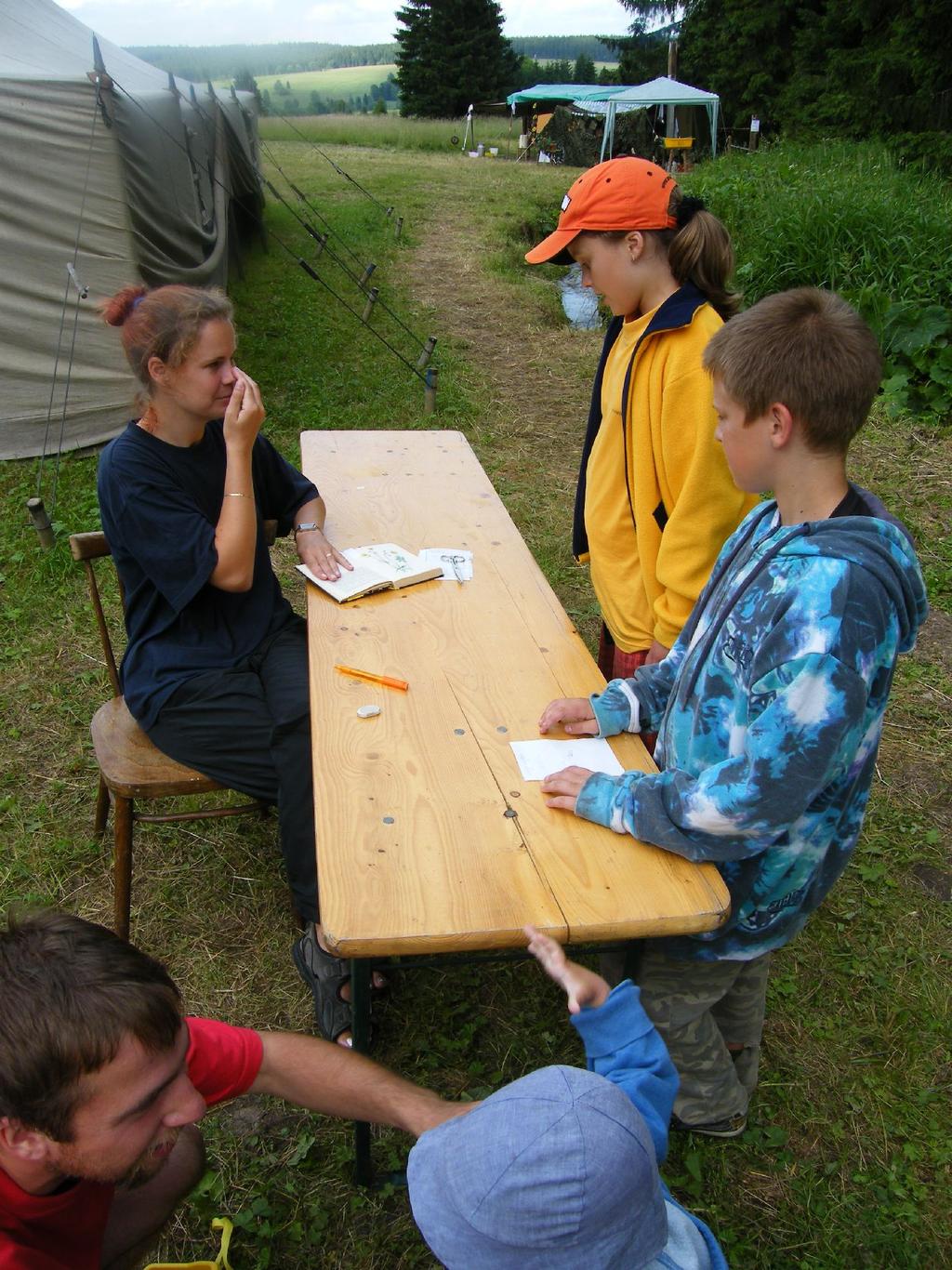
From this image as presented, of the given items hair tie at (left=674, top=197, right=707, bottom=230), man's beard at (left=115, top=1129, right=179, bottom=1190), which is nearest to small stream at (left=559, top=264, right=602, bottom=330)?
hair tie at (left=674, top=197, right=707, bottom=230)

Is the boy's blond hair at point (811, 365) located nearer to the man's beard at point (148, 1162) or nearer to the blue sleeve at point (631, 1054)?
the blue sleeve at point (631, 1054)

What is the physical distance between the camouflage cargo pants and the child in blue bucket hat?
0.72 m

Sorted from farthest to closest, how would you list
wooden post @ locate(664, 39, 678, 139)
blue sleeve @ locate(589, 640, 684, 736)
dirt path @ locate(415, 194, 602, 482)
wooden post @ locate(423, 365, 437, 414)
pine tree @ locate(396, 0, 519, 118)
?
1. pine tree @ locate(396, 0, 519, 118)
2. wooden post @ locate(664, 39, 678, 139)
3. dirt path @ locate(415, 194, 602, 482)
4. wooden post @ locate(423, 365, 437, 414)
5. blue sleeve @ locate(589, 640, 684, 736)

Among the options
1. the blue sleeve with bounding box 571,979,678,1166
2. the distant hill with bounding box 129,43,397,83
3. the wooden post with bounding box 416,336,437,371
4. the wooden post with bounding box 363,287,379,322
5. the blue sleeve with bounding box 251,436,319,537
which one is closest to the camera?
the blue sleeve with bounding box 571,979,678,1166

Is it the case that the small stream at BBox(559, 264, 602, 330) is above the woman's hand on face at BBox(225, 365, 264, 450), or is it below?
below

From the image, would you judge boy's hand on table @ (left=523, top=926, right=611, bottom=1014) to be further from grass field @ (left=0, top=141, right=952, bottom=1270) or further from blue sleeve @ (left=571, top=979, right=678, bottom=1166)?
grass field @ (left=0, top=141, right=952, bottom=1270)

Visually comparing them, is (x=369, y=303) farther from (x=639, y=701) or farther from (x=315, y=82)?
(x=315, y=82)

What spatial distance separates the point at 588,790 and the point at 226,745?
1.09 metres

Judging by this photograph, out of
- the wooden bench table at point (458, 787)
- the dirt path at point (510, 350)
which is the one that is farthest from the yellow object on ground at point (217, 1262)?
the dirt path at point (510, 350)

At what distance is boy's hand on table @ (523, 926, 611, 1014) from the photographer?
1.29 m

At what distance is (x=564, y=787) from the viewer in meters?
1.69

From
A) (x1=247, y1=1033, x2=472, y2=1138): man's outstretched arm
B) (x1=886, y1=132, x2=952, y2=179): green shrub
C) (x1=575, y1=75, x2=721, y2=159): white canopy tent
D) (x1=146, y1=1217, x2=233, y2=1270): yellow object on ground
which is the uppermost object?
(x1=575, y1=75, x2=721, y2=159): white canopy tent

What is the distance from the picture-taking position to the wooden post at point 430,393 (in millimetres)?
6600

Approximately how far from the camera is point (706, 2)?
27.5m
